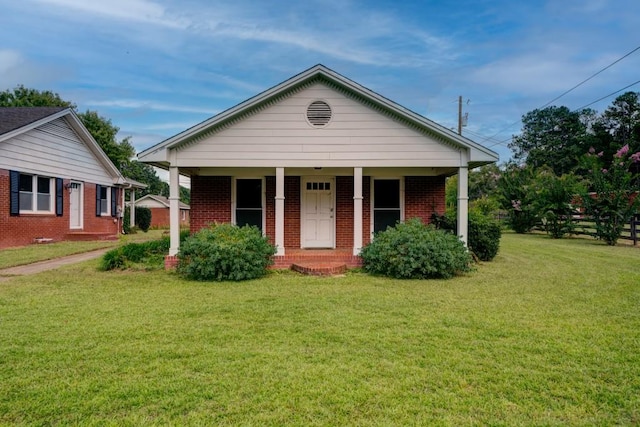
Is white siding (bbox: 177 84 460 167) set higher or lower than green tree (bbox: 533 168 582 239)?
higher

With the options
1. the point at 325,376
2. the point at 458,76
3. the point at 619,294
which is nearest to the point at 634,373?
the point at 325,376

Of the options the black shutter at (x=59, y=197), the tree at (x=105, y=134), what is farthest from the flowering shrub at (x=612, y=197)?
the tree at (x=105, y=134)

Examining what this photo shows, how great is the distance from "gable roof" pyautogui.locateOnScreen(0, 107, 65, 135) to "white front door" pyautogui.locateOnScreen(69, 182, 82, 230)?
3.25m

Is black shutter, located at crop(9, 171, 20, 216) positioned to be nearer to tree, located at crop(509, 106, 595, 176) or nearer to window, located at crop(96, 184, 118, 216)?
→ window, located at crop(96, 184, 118, 216)

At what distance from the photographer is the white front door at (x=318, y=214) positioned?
12211 millimetres

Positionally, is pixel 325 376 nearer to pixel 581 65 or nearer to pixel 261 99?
pixel 261 99

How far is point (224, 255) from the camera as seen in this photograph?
8375 mm

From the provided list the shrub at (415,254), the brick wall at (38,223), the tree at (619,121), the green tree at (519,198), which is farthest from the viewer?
the tree at (619,121)

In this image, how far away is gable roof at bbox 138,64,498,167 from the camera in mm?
9836

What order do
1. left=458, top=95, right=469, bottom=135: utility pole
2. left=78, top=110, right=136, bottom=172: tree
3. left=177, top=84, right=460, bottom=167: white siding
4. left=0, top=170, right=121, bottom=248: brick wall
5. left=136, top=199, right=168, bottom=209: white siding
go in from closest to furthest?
left=177, top=84, right=460, bottom=167: white siding, left=0, top=170, right=121, bottom=248: brick wall, left=458, top=95, right=469, bottom=135: utility pole, left=78, top=110, right=136, bottom=172: tree, left=136, top=199, right=168, bottom=209: white siding

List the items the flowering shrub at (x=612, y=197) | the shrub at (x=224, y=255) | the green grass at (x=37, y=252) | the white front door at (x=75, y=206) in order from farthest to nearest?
the white front door at (x=75, y=206) < the flowering shrub at (x=612, y=197) < the green grass at (x=37, y=252) < the shrub at (x=224, y=255)

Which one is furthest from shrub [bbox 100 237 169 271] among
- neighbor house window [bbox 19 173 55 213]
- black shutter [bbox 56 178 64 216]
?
black shutter [bbox 56 178 64 216]

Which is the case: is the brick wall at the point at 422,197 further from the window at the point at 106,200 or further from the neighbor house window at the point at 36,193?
the window at the point at 106,200

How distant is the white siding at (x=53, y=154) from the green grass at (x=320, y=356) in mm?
9022
